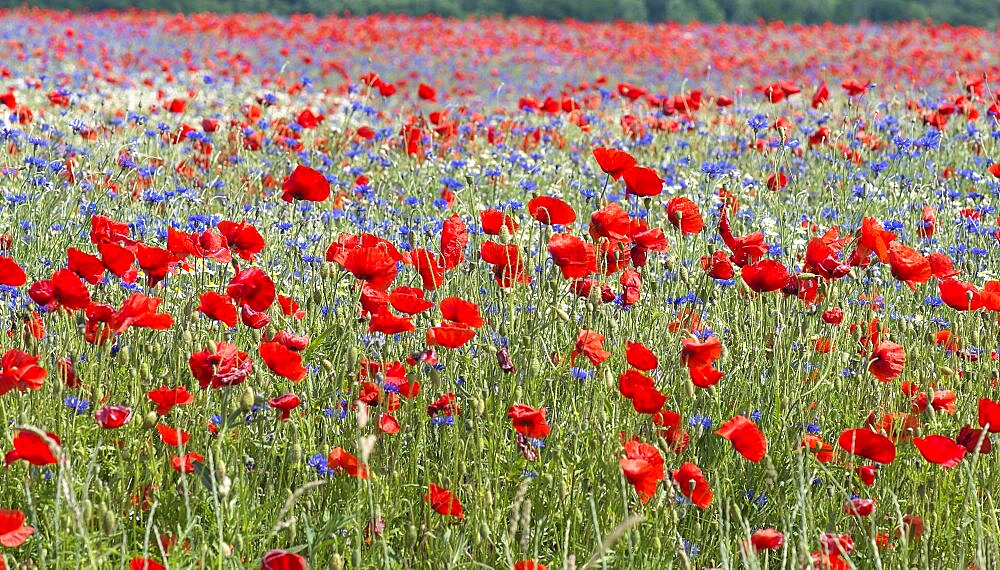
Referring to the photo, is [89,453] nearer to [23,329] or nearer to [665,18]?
[23,329]

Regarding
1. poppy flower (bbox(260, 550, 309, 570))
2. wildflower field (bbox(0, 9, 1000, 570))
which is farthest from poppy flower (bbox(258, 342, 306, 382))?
poppy flower (bbox(260, 550, 309, 570))

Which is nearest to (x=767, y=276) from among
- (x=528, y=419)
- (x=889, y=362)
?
(x=889, y=362)

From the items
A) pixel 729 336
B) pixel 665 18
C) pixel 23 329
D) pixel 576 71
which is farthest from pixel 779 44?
pixel 23 329

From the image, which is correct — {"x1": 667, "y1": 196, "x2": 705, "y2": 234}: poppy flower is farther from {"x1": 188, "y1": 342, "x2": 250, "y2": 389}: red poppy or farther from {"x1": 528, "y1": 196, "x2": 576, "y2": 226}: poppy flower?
{"x1": 188, "y1": 342, "x2": 250, "y2": 389}: red poppy

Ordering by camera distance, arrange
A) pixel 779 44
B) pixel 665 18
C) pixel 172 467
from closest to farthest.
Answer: pixel 172 467, pixel 779 44, pixel 665 18

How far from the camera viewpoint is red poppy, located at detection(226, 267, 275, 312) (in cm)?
214

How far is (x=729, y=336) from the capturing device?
304cm

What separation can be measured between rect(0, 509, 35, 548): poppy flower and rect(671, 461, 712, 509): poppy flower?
3.47 feet

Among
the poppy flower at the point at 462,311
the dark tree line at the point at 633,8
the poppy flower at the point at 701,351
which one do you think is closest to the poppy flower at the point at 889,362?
the poppy flower at the point at 701,351

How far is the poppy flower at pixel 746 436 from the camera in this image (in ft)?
6.10

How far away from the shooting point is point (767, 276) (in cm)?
227

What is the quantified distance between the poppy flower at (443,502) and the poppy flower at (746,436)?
498 millimetres

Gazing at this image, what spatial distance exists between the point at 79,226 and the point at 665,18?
21.1 meters

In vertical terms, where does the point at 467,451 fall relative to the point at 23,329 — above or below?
below
